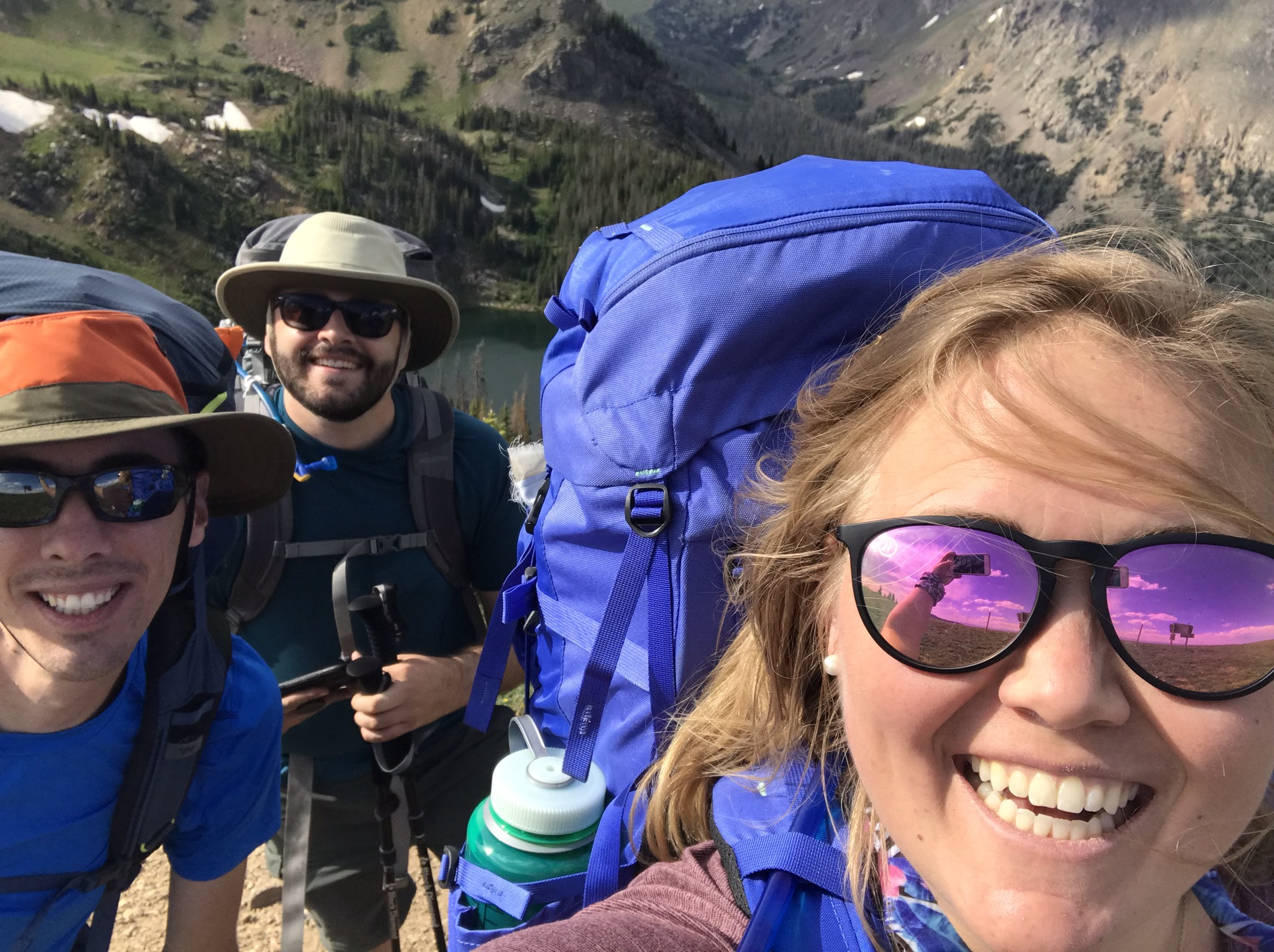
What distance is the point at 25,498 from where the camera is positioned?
4.59 feet

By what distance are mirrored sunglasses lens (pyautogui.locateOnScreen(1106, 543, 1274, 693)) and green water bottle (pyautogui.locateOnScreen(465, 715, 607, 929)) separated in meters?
0.89

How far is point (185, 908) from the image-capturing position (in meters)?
1.84

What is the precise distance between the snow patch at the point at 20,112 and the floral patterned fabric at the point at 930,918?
275 feet

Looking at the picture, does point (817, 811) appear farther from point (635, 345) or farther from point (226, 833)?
point (226, 833)

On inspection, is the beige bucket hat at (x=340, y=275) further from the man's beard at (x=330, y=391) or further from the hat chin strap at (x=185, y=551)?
the hat chin strap at (x=185, y=551)

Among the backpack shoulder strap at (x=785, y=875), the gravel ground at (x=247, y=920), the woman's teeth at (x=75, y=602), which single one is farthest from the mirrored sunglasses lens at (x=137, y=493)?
the gravel ground at (x=247, y=920)

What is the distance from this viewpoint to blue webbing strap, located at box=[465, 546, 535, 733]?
69.6 inches

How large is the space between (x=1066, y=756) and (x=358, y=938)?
2.76m

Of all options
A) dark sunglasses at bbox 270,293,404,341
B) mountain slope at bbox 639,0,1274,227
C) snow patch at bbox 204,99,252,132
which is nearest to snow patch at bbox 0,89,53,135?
snow patch at bbox 204,99,252,132

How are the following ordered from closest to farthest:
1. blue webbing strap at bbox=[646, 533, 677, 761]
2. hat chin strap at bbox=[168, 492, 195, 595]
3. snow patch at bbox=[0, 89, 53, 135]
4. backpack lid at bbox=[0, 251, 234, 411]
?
blue webbing strap at bbox=[646, 533, 677, 761] → backpack lid at bbox=[0, 251, 234, 411] → hat chin strap at bbox=[168, 492, 195, 595] → snow patch at bbox=[0, 89, 53, 135]

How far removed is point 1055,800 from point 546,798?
0.81 meters

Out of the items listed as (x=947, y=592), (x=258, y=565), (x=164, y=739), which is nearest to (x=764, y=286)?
(x=947, y=592)

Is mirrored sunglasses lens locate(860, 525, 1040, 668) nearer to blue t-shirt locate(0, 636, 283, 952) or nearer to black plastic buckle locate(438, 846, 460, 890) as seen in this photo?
black plastic buckle locate(438, 846, 460, 890)

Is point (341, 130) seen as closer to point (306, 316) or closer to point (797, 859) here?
point (306, 316)
